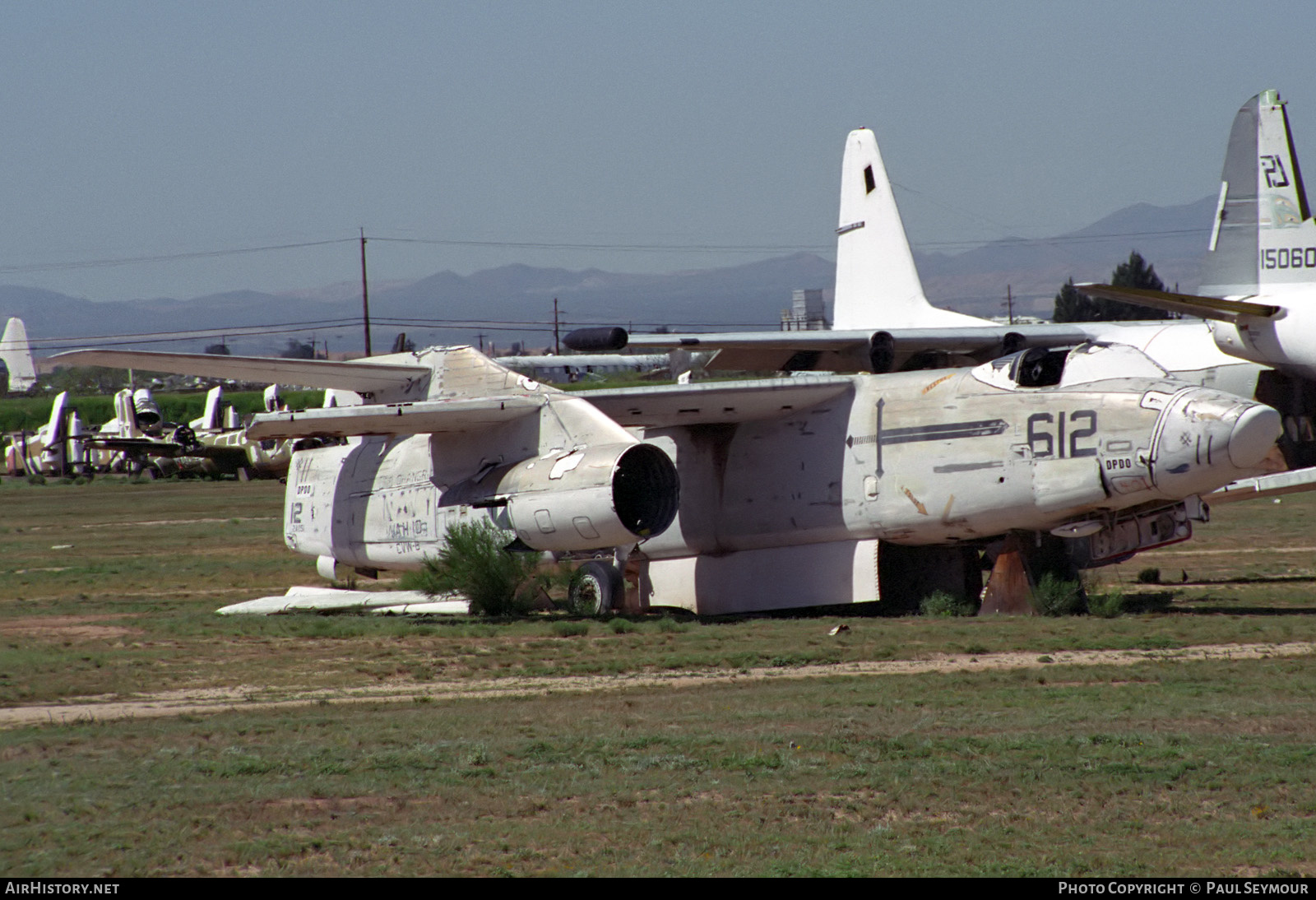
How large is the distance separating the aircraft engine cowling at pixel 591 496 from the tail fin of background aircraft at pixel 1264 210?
911 centimetres

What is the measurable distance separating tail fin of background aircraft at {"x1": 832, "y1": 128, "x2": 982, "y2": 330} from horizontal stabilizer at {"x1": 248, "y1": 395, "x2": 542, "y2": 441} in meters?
11.3

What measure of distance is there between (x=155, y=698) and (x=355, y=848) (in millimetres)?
5208

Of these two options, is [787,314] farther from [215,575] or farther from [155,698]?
[155,698]

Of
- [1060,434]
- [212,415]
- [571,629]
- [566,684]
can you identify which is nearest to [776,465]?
[571,629]

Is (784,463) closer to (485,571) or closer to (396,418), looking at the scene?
(485,571)

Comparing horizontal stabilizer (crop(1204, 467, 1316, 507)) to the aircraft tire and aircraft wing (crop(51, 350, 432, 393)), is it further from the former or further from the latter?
aircraft wing (crop(51, 350, 432, 393))

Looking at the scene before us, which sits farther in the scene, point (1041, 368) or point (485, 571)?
point (485, 571)

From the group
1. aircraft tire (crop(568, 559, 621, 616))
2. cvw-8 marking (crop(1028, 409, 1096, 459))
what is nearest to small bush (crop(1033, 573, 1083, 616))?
cvw-8 marking (crop(1028, 409, 1096, 459))

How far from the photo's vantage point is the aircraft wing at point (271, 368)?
629 inches

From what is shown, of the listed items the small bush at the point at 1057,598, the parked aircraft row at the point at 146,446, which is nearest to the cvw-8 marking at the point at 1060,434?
the small bush at the point at 1057,598

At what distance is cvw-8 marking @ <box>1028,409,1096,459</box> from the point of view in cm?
1380

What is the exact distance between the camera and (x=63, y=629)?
50.5 feet

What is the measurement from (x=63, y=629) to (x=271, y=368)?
413cm

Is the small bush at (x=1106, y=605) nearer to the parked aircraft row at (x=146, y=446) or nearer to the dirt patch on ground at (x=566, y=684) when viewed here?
the dirt patch on ground at (x=566, y=684)
